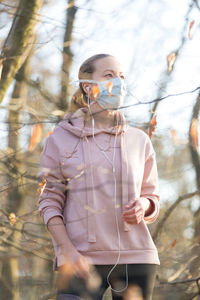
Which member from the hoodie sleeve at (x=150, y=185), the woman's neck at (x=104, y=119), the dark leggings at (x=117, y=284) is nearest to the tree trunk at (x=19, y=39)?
the woman's neck at (x=104, y=119)

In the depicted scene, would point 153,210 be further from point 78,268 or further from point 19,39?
point 19,39

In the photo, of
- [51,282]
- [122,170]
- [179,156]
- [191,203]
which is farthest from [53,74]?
[179,156]

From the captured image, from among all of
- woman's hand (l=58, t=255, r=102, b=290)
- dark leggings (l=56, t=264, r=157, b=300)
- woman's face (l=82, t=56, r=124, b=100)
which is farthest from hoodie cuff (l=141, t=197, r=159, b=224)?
woman's face (l=82, t=56, r=124, b=100)

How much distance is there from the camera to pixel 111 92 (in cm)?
265

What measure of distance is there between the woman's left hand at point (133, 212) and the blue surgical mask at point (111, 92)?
2.03ft

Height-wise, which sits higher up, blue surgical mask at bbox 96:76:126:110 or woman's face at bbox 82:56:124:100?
woman's face at bbox 82:56:124:100

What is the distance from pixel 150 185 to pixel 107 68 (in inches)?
28.2

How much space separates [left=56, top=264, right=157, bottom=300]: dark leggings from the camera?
222 cm

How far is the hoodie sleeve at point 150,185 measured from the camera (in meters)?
2.48

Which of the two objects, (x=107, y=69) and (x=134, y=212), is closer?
(x=134, y=212)

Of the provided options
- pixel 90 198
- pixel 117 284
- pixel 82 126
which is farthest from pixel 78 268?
pixel 82 126

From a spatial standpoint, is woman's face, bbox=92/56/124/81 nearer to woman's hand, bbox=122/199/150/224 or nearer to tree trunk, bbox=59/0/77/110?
woman's hand, bbox=122/199/150/224

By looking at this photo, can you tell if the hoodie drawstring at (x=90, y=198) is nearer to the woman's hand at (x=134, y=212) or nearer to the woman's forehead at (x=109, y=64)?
the woman's hand at (x=134, y=212)

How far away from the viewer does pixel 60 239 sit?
2.29 meters
